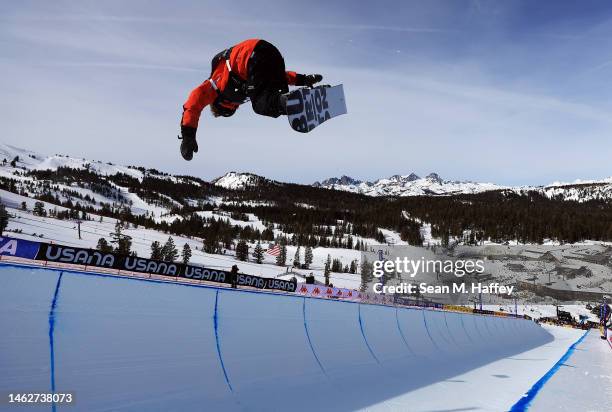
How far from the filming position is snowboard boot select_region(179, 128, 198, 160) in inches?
200

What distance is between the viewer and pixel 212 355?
561 centimetres

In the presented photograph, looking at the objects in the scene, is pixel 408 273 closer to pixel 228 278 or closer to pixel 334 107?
pixel 228 278

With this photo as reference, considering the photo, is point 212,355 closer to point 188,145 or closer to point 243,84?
point 188,145

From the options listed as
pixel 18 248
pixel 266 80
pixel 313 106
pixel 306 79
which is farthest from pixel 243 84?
pixel 18 248

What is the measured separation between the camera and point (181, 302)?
5.48 m

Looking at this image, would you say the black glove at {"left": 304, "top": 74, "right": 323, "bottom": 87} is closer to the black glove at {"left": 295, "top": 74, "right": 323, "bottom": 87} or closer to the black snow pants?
the black glove at {"left": 295, "top": 74, "right": 323, "bottom": 87}

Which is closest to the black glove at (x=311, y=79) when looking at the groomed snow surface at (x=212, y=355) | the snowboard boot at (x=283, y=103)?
the snowboard boot at (x=283, y=103)

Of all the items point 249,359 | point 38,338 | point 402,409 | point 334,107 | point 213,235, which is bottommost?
point 402,409

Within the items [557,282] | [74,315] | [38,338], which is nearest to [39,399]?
[38,338]

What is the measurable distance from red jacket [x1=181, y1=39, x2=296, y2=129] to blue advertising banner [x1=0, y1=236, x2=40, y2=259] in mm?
21378

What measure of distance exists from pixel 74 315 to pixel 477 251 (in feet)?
668

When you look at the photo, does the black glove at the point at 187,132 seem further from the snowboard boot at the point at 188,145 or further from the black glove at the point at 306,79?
the black glove at the point at 306,79

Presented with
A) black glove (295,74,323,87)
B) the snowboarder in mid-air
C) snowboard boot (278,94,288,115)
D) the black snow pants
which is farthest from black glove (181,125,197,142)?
black glove (295,74,323,87)

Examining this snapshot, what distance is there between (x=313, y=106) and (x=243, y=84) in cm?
76
